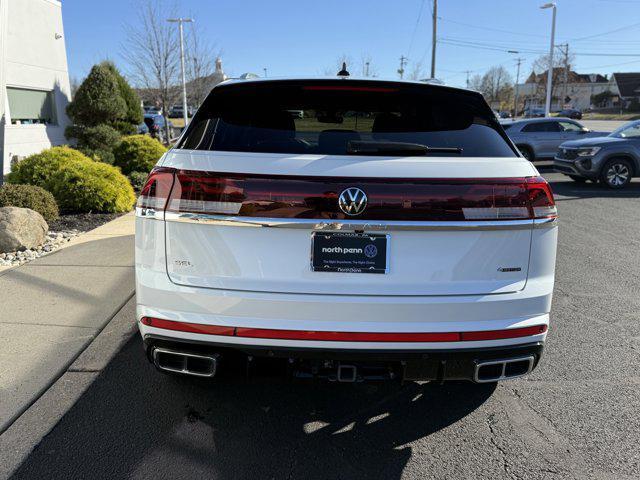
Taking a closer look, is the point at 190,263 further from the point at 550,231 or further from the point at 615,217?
the point at 615,217

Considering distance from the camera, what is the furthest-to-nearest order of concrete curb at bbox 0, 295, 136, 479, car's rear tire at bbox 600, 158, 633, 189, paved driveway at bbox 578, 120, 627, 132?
1. paved driveway at bbox 578, 120, 627, 132
2. car's rear tire at bbox 600, 158, 633, 189
3. concrete curb at bbox 0, 295, 136, 479

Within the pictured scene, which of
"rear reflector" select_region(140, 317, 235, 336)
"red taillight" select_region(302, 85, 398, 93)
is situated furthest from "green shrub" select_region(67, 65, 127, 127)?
"rear reflector" select_region(140, 317, 235, 336)

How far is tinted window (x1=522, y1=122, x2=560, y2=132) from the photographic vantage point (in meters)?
17.4

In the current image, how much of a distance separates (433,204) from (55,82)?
1509 cm

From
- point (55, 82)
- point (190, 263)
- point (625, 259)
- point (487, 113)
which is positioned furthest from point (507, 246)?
point (55, 82)

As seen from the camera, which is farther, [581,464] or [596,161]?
[596,161]

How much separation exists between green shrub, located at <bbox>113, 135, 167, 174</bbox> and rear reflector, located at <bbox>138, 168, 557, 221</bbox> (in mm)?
10714

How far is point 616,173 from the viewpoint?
43.9 ft

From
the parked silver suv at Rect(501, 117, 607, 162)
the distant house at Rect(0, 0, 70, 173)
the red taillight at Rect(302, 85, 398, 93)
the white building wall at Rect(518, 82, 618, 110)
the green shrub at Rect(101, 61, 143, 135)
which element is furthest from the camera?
the white building wall at Rect(518, 82, 618, 110)

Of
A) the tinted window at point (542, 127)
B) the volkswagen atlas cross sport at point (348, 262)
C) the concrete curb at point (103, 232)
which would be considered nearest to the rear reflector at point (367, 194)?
the volkswagen atlas cross sport at point (348, 262)

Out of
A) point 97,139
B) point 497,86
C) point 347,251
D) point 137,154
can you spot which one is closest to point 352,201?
point 347,251

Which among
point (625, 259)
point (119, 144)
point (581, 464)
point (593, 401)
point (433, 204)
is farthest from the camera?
point (119, 144)

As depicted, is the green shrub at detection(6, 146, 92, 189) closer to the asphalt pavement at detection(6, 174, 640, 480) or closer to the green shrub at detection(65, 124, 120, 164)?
the green shrub at detection(65, 124, 120, 164)

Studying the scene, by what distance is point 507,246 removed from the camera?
2.47 metres
